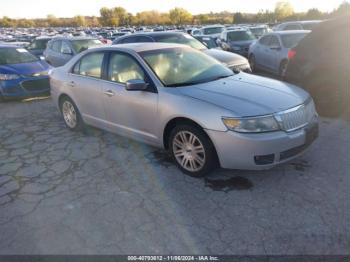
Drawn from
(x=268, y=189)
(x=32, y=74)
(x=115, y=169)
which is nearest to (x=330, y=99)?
(x=268, y=189)

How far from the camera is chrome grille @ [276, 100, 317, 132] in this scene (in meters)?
3.41

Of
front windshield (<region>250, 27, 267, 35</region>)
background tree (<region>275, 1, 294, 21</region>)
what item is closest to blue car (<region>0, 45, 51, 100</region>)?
front windshield (<region>250, 27, 267, 35</region>)

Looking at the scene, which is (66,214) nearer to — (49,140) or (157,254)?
(157,254)

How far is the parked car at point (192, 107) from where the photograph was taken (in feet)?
11.0

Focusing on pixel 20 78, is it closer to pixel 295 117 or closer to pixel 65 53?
pixel 65 53

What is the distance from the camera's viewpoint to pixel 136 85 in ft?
13.0

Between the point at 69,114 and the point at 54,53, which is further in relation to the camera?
the point at 54,53

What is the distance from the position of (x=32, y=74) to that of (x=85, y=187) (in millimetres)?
5860

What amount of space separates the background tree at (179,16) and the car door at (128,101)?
83.3 meters

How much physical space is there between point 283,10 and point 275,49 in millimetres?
60773

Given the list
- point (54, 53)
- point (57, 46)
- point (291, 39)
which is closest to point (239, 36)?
point (291, 39)

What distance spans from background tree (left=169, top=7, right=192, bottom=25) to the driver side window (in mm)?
83196

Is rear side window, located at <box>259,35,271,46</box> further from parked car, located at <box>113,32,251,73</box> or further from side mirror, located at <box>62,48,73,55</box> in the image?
side mirror, located at <box>62,48,73,55</box>

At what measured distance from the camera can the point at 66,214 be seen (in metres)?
3.29
